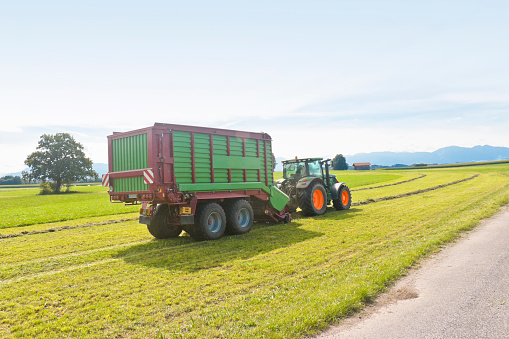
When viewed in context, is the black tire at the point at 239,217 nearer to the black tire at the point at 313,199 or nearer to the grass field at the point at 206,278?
the grass field at the point at 206,278

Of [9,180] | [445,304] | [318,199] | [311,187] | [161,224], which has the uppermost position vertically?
[9,180]

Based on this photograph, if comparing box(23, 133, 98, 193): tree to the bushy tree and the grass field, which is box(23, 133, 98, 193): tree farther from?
the bushy tree

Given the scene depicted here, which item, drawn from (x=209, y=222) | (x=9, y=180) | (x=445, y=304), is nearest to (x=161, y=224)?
(x=209, y=222)

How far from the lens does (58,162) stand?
62.4m

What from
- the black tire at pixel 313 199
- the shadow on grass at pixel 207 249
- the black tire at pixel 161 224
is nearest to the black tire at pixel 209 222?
the shadow on grass at pixel 207 249

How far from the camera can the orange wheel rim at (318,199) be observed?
15.3m

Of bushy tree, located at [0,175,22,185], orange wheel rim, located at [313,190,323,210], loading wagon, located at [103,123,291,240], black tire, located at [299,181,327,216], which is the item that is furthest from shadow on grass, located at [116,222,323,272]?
bushy tree, located at [0,175,22,185]

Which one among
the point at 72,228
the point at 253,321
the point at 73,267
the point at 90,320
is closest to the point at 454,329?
the point at 253,321

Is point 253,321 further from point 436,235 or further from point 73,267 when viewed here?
point 436,235

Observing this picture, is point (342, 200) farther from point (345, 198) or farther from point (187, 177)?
point (187, 177)

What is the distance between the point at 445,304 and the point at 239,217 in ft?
23.5

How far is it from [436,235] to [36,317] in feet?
28.2

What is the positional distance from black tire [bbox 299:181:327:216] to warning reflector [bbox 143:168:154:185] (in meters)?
6.91

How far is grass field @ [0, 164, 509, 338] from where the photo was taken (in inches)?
184
